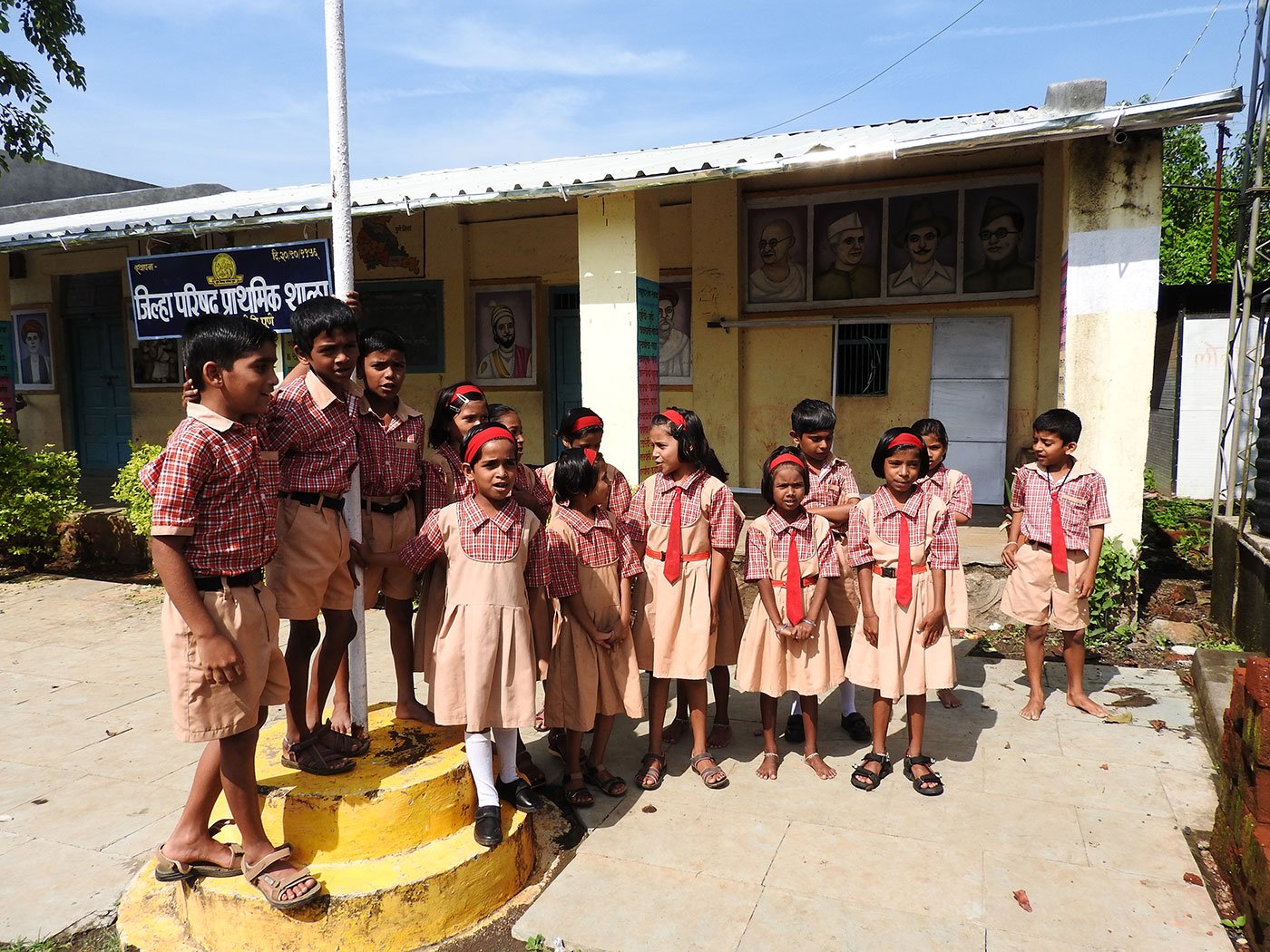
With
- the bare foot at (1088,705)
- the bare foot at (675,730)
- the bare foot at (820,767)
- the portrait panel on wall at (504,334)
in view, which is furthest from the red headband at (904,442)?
the portrait panel on wall at (504,334)

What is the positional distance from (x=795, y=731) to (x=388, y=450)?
239 cm

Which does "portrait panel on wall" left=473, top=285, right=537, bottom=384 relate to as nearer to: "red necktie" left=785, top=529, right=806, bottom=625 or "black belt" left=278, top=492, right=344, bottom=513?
"red necktie" left=785, top=529, right=806, bottom=625

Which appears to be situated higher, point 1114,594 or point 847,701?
point 1114,594

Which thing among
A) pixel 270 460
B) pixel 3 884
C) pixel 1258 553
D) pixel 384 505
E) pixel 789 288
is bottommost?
pixel 3 884

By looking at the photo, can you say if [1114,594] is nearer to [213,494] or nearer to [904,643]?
[904,643]

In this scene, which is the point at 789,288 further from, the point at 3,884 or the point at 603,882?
the point at 3,884

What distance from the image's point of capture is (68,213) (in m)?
12.6

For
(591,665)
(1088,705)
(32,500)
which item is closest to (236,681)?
(591,665)

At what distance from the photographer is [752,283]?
8.88 meters

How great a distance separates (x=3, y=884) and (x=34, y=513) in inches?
239

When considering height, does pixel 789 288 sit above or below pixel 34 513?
above

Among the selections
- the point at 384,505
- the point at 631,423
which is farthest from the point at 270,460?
the point at 631,423

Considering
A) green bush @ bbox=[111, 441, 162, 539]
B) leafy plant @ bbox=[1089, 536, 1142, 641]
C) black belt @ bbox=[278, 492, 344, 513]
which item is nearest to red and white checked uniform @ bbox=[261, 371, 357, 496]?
black belt @ bbox=[278, 492, 344, 513]

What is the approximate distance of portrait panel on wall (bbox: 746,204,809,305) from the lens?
867cm
